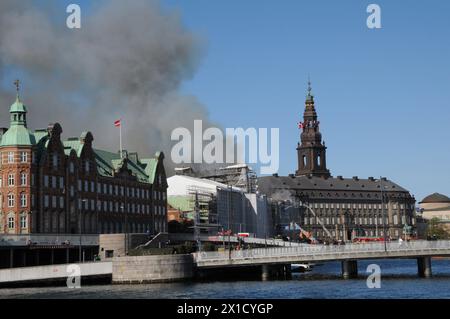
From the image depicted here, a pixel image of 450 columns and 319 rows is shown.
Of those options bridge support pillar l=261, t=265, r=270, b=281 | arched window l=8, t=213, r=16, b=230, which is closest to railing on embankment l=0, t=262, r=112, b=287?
bridge support pillar l=261, t=265, r=270, b=281

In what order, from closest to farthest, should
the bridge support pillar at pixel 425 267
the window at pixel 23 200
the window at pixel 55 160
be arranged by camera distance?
1. the bridge support pillar at pixel 425 267
2. the window at pixel 23 200
3. the window at pixel 55 160

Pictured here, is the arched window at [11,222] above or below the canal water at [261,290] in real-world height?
above

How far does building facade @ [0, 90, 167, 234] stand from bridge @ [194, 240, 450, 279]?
69.8ft

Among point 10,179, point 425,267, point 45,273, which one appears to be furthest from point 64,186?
point 425,267

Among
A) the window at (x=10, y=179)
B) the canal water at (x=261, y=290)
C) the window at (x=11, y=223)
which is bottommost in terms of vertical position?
the canal water at (x=261, y=290)

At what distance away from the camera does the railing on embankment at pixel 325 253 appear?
359ft

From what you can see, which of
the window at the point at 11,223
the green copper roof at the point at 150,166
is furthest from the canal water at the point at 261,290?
the green copper roof at the point at 150,166

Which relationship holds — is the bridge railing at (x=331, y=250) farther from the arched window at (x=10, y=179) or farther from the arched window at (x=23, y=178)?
the arched window at (x=10, y=179)

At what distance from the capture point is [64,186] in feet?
448

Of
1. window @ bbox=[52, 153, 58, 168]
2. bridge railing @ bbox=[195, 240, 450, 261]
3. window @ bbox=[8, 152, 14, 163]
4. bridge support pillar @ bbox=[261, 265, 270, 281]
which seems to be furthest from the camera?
window @ bbox=[52, 153, 58, 168]

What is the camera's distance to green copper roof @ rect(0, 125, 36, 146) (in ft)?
416

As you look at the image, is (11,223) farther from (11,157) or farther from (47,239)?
(11,157)

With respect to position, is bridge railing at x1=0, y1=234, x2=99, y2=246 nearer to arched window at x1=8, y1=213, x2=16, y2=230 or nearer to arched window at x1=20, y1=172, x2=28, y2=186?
arched window at x1=8, y1=213, x2=16, y2=230
